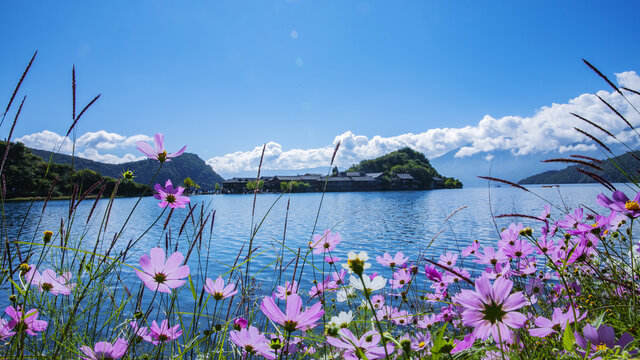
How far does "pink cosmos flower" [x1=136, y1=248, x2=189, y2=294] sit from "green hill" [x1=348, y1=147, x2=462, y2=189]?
7833cm

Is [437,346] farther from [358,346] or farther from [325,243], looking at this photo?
[325,243]

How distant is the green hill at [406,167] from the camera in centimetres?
8794

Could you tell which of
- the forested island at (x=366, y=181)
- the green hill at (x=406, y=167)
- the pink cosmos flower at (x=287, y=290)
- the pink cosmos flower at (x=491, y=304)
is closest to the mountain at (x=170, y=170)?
the forested island at (x=366, y=181)

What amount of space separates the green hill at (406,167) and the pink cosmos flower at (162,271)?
78.3m

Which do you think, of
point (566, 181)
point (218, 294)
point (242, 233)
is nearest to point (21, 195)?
point (242, 233)

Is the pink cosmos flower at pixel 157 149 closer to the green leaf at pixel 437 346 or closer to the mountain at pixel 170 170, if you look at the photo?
the green leaf at pixel 437 346

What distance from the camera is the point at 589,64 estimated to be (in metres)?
1.30

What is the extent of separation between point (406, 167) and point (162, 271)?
311 ft

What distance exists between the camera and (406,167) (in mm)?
92000

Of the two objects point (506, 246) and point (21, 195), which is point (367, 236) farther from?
point (21, 195)

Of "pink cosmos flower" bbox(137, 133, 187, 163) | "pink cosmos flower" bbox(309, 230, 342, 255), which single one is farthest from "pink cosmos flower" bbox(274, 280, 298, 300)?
"pink cosmos flower" bbox(137, 133, 187, 163)

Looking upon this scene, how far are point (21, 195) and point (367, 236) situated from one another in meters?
46.3

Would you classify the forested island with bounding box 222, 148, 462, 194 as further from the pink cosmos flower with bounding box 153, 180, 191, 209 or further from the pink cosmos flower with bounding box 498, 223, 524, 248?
the pink cosmos flower with bounding box 153, 180, 191, 209

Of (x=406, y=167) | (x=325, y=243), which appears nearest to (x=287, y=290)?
(x=325, y=243)
